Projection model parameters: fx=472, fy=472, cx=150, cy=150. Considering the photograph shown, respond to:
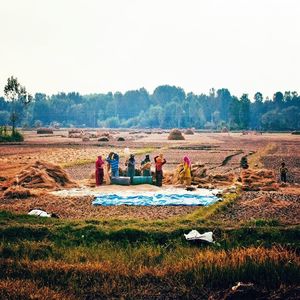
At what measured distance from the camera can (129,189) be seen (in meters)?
17.1

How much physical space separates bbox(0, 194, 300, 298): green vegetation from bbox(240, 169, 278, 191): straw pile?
6855mm

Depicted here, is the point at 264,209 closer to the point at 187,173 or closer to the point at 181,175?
the point at 187,173

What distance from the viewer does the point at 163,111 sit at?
6196 inches

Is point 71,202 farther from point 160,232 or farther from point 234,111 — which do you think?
point 234,111

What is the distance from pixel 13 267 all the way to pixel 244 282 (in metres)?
3.95

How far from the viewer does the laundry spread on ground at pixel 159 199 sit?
14.4 meters

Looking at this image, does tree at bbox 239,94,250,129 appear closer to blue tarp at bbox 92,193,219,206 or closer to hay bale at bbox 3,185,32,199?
blue tarp at bbox 92,193,219,206

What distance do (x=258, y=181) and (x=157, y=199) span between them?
4670mm

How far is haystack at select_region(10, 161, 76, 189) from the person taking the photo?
17.9 metres

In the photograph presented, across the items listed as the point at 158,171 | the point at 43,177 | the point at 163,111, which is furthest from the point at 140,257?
the point at 163,111

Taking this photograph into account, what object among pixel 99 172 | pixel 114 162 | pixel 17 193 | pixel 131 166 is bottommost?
pixel 17 193

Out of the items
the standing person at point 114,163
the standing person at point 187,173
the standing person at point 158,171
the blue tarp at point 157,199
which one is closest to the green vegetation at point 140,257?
the blue tarp at point 157,199

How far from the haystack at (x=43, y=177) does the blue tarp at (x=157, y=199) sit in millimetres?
3271

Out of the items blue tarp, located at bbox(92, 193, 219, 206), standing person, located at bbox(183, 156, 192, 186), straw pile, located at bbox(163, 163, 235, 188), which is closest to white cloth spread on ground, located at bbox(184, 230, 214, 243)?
blue tarp, located at bbox(92, 193, 219, 206)
